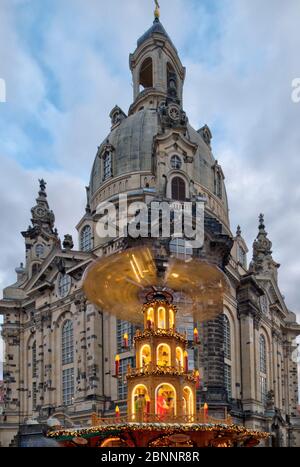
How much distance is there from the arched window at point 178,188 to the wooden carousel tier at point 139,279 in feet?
83.6

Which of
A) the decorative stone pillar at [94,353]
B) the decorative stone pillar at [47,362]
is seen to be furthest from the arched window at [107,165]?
the decorative stone pillar at [94,353]

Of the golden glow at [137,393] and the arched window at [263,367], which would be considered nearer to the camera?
the golden glow at [137,393]

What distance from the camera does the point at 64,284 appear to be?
5916 centimetres

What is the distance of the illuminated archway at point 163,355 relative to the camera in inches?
1054

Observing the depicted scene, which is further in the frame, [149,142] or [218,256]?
[149,142]

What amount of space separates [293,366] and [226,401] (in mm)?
31527

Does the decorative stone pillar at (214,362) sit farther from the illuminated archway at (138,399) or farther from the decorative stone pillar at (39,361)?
the illuminated archway at (138,399)

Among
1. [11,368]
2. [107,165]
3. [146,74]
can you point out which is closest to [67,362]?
[11,368]

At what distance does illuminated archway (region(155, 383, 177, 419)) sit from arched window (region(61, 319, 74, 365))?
31.6 metres

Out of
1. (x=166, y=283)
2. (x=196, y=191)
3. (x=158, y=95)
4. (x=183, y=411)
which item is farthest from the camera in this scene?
(x=158, y=95)

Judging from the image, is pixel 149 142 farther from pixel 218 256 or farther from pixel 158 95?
pixel 218 256

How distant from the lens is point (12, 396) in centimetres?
6388

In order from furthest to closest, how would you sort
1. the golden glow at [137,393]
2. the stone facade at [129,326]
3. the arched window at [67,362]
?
the arched window at [67,362] < the stone facade at [129,326] < the golden glow at [137,393]
